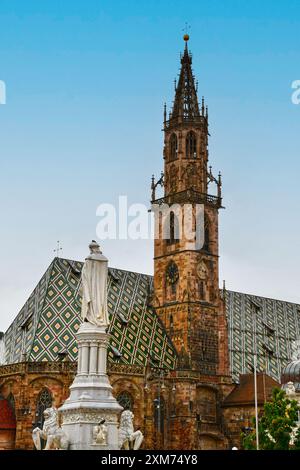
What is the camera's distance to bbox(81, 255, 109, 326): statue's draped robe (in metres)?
29.5

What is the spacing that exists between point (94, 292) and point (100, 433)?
209 inches

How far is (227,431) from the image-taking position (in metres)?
64.0

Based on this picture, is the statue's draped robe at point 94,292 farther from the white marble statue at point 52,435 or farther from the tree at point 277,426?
the tree at point 277,426

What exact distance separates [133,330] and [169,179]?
46.9 ft

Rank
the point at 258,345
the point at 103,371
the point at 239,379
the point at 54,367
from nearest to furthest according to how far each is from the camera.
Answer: the point at 103,371, the point at 54,367, the point at 239,379, the point at 258,345

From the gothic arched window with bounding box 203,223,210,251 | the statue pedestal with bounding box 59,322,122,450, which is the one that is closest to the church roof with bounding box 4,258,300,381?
the gothic arched window with bounding box 203,223,210,251

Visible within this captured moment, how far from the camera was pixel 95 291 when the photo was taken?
97.8 ft

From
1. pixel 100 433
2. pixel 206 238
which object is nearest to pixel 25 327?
pixel 206 238

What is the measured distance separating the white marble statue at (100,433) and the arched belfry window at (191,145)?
44897mm

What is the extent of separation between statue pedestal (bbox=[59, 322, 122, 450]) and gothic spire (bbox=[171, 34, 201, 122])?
44393 mm

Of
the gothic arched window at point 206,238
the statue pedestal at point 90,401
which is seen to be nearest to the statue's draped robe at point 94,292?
the statue pedestal at point 90,401

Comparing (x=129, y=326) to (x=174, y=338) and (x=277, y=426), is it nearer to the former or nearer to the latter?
(x=174, y=338)

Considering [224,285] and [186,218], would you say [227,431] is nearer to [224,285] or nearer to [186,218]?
[224,285]
